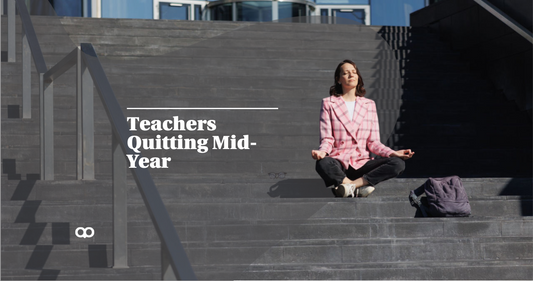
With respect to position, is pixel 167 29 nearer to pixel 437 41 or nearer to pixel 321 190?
pixel 437 41

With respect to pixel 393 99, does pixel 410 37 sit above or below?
above

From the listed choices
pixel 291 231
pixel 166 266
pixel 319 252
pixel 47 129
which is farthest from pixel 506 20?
pixel 166 266

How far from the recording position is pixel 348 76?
510 cm

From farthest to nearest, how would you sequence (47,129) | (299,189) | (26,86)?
(26,86) < (299,189) < (47,129)

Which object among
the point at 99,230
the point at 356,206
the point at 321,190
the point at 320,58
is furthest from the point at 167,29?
the point at 99,230

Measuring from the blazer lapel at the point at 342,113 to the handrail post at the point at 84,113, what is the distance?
1.55 meters

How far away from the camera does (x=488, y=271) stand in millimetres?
4004

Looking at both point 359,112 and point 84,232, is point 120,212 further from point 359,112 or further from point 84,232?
point 359,112

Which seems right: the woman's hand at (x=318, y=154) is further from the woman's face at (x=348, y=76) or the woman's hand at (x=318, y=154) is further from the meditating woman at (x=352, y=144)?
the woman's face at (x=348, y=76)

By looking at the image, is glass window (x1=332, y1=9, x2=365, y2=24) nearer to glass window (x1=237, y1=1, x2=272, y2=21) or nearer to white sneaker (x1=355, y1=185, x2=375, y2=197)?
glass window (x1=237, y1=1, x2=272, y2=21)

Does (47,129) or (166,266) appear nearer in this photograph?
(166,266)

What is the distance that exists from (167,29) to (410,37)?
2.87 meters

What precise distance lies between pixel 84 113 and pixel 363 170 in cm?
178

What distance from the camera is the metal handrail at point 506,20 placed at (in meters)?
7.05
